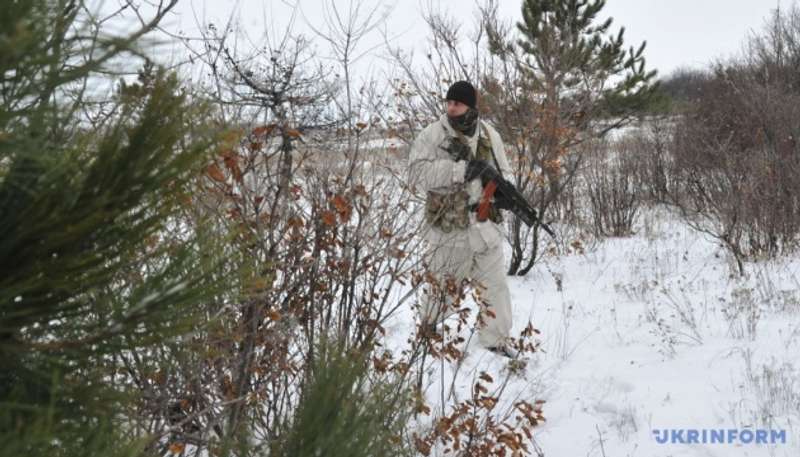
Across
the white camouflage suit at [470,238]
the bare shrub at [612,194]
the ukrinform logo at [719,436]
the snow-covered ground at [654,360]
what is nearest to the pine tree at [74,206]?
the snow-covered ground at [654,360]

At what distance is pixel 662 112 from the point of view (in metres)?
13.9

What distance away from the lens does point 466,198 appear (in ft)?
12.2

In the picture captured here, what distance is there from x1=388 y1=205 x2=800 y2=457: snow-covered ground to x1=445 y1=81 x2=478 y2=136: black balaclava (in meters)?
1.39

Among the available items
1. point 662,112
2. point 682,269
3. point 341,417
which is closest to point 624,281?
point 682,269

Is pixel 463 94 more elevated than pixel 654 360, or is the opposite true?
pixel 463 94

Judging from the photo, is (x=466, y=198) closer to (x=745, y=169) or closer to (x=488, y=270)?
(x=488, y=270)

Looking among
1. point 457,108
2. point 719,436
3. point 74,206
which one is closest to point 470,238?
point 457,108

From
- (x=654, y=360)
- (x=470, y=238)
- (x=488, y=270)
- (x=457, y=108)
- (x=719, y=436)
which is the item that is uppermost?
(x=457, y=108)

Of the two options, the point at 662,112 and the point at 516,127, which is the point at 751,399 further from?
the point at 662,112

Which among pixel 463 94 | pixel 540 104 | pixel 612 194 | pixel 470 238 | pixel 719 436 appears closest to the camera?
pixel 719 436

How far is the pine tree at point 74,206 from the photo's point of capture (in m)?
0.73

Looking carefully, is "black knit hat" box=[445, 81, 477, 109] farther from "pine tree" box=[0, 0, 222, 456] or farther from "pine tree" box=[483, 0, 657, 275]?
"pine tree" box=[0, 0, 222, 456]

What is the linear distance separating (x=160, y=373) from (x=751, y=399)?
269 cm

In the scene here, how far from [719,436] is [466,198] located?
177 cm
